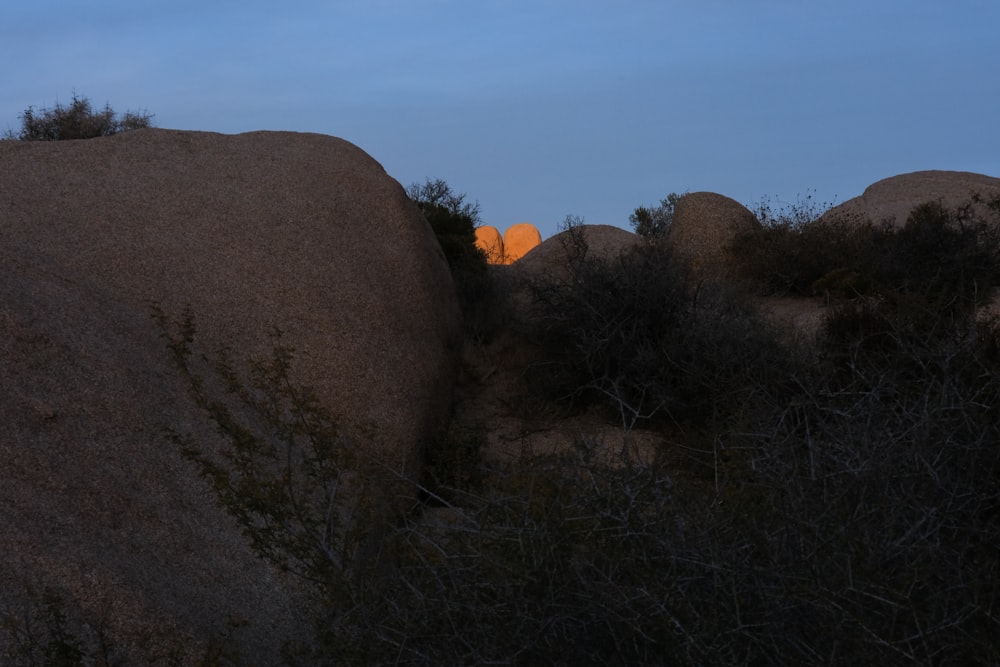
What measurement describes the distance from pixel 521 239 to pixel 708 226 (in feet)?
64.4

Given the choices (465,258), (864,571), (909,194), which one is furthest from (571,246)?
(864,571)

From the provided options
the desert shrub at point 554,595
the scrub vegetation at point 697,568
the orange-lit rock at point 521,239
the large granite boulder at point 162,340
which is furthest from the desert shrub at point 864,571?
the orange-lit rock at point 521,239

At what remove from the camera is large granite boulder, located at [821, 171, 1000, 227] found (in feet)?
59.5

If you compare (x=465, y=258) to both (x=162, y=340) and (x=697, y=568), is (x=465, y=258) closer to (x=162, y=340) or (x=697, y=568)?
(x=162, y=340)

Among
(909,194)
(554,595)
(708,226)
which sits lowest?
(554,595)

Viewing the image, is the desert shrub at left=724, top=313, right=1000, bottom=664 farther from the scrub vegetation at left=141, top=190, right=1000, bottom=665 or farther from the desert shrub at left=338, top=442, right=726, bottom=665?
the desert shrub at left=338, top=442, right=726, bottom=665

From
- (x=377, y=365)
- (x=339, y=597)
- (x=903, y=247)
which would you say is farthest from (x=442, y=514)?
(x=903, y=247)

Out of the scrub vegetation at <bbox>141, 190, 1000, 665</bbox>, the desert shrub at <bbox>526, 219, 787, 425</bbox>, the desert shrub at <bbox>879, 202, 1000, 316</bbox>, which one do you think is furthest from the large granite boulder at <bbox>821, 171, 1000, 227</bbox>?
the scrub vegetation at <bbox>141, 190, 1000, 665</bbox>

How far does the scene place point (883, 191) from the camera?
1989 cm

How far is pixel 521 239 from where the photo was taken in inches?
1436

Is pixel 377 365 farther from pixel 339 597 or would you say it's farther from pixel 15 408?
pixel 339 597

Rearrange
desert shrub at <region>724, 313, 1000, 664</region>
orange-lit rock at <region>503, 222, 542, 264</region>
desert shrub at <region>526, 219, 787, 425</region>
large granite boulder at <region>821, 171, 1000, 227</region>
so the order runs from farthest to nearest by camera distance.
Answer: orange-lit rock at <region>503, 222, 542, 264</region>
large granite boulder at <region>821, 171, 1000, 227</region>
desert shrub at <region>526, 219, 787, 425</region>
desert shrub at <region>724, 313, 1000, 664</region>

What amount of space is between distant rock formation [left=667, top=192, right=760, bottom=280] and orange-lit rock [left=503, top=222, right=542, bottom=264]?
1784cm

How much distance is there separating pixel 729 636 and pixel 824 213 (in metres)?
15.7
